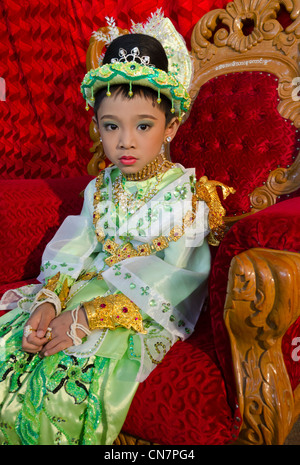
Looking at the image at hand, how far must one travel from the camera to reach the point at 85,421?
2.49 feet

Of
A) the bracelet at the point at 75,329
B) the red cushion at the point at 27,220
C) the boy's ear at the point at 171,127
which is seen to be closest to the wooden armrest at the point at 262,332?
the bracelet at the point at 75,329

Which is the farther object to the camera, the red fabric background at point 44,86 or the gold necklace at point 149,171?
the red fabric background at point 44,86

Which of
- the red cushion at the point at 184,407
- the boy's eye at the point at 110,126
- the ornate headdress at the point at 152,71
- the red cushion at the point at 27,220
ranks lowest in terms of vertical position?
the red cushion at the point at 184,407

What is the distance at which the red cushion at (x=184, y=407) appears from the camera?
70cm

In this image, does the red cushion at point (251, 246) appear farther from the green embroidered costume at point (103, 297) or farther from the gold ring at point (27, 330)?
the gold ring at point (27, 330)

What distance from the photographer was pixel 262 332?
0.69m

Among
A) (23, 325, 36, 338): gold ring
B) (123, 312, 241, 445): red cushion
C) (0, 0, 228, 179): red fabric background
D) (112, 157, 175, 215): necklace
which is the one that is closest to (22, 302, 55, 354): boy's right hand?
(23, 325, 36, 338): gold ring

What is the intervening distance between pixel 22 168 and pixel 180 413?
5.94 ft

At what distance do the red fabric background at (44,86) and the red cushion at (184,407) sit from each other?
1629 millimetres

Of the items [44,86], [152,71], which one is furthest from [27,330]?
[44,86]

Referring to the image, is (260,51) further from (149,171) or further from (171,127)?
(149,171)

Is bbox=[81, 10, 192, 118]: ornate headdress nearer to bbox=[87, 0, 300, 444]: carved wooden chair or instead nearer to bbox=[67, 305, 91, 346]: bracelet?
bbox=[87, 0, 300, 444]: carved wooden chair
